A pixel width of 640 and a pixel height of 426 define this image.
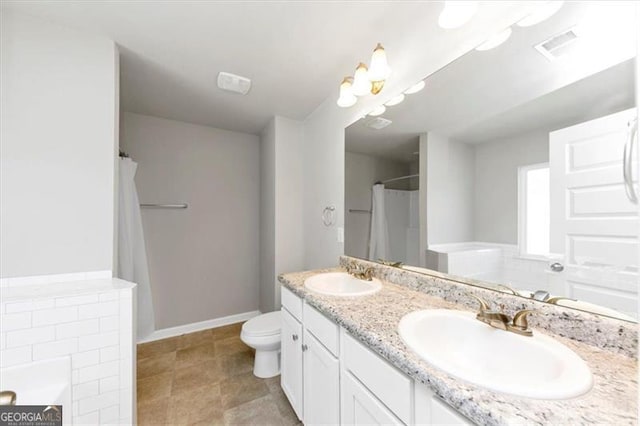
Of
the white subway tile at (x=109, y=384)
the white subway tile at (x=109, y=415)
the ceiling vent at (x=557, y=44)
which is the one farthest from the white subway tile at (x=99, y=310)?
the ceiling vent at (x=557, y=44)

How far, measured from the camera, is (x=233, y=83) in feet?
6.19

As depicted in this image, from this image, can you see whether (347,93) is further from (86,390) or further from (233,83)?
(86,390)

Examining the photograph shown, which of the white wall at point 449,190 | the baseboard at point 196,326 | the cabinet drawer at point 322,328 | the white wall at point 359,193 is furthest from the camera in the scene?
the baseboard at point 196,326

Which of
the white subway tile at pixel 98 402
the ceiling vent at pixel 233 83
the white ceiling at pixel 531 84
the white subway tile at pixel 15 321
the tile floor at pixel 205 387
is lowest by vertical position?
the tile floor at pixel 205 387

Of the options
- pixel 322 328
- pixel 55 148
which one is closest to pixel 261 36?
pixel 55 148

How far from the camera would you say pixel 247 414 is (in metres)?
1.51

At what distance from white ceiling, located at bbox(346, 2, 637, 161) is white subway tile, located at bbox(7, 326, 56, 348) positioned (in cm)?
208

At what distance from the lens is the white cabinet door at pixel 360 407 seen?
30.7 inches

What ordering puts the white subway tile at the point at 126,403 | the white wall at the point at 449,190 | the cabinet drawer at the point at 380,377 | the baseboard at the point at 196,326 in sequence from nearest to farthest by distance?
the cabinet drawer at the point at 380,377, the white wall at the point at 449,190, the white subway tile at the point at 126,403, the baseboard at the point at 196,326

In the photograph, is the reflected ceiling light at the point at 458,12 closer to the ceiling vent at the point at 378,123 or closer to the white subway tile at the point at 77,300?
the ceiling vent at the point at 378,123

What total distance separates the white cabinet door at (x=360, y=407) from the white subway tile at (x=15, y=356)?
147cm

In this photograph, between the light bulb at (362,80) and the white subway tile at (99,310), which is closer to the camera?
the white subway tile at (99,310)

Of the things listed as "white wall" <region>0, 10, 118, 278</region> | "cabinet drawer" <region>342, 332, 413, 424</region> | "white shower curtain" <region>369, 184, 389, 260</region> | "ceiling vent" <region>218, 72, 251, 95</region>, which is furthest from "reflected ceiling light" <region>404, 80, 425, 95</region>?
"white wall" <region>0, 10, 118, 278</region>

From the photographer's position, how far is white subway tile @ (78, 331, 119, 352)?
1.22 metres
